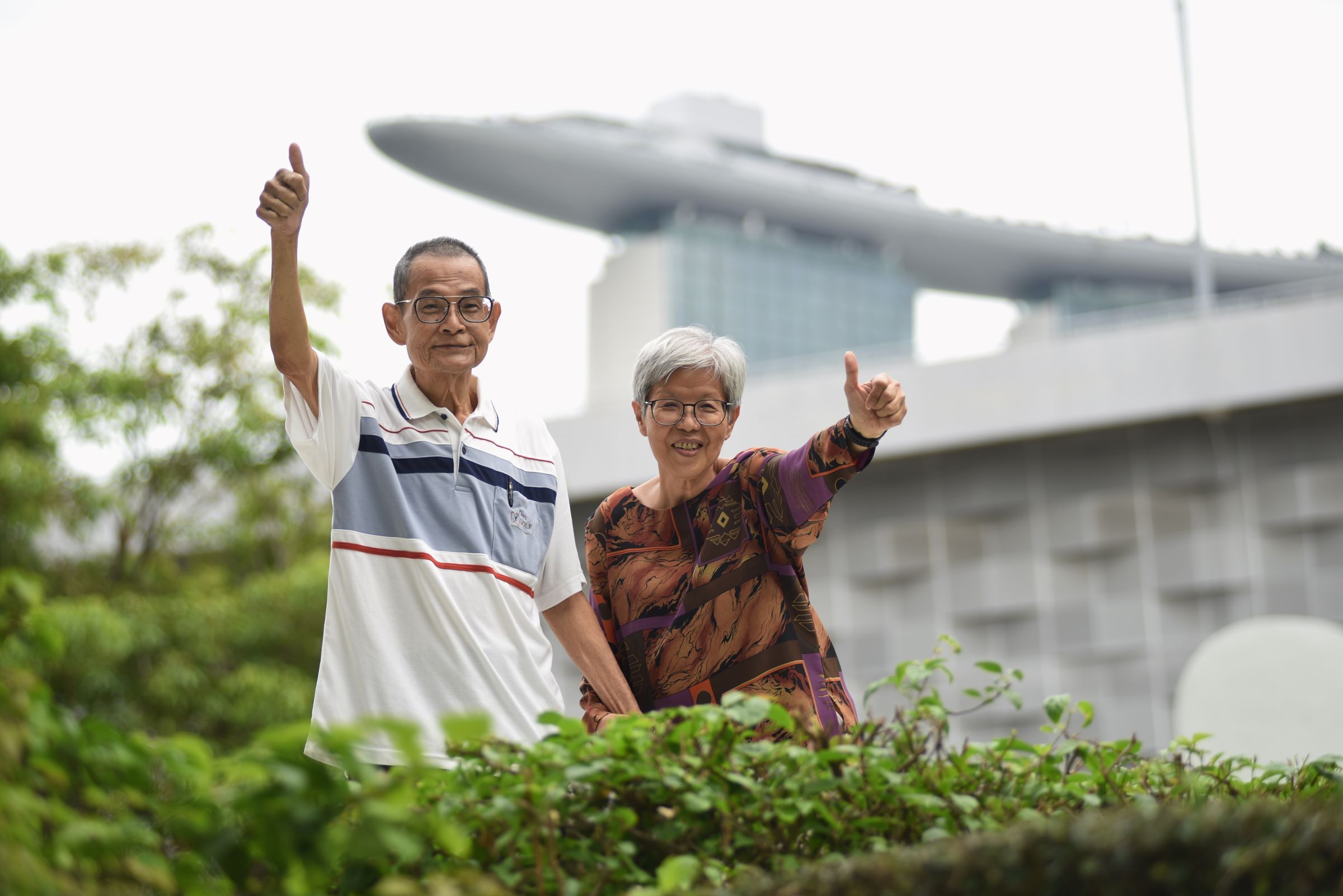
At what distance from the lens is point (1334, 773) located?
1933mm

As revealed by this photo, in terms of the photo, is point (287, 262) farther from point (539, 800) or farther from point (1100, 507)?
point (1100, 507)

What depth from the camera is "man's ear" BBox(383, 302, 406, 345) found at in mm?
2551

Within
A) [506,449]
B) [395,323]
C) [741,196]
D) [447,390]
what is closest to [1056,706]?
[506,449]

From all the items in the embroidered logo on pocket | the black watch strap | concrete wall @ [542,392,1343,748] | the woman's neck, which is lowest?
concrete wall @ [542,392,1343,748]

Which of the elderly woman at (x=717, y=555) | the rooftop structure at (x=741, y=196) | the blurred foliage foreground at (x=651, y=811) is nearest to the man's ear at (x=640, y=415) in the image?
the elderly woman at (x=717, y=555)

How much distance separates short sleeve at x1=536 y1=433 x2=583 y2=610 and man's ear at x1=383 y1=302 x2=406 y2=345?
38cm

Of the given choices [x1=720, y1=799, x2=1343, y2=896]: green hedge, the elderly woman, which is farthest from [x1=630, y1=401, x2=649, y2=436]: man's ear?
[x1=720, y1=799, x2=1343, y2=896]: green hedge

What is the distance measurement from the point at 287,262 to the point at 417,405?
38 centimetres

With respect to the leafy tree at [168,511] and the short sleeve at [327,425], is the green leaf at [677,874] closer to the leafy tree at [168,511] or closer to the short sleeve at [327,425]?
the short sleeve at [327,425]

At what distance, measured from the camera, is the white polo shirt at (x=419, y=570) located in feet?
7.66

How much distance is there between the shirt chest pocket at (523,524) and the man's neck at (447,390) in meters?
0.17

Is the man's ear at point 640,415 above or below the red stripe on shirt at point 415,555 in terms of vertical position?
above

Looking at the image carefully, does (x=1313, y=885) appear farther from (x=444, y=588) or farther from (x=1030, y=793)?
(x=444, y=588)

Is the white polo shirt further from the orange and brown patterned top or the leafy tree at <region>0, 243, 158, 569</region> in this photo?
the leafy tree at <region>0, 243, 158, 569</region>
